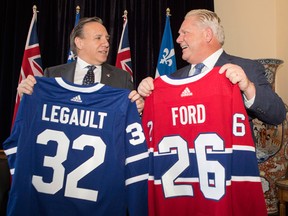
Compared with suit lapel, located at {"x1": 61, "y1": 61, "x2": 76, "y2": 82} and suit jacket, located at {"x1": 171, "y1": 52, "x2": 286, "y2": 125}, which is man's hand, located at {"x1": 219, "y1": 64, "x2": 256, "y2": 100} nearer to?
suit jacket, located at {"x1": 171, "y1": 52, "x2": 286, "y2": 125}

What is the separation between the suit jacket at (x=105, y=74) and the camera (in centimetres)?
238

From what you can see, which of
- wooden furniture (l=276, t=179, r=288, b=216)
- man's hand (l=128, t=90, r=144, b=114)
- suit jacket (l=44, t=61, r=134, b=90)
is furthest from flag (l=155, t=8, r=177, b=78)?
man's hand (l=128, t=90, r=144, b=114)

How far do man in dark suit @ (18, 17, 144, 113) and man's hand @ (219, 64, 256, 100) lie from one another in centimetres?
104

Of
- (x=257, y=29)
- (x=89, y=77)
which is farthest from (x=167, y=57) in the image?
(x=89, y=77)

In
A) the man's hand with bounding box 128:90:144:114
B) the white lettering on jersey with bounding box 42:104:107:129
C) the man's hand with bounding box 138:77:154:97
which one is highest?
the man's hand with bounding box 138:77:154:97

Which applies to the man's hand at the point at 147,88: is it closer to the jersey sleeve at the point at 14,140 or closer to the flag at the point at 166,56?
the jersey sleeve at the point at 14,140

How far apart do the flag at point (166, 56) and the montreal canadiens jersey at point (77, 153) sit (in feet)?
7.33

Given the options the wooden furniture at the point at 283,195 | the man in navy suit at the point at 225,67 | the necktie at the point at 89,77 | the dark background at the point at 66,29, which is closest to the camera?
the man in navy suit at the point at 225,67

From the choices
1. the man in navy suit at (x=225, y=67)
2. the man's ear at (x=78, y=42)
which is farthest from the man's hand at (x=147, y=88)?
the man's ear at (x=78, y=42)

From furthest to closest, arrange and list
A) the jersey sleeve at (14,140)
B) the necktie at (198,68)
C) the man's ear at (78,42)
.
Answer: the man's ear at (78,42) < the necktie at (198,68) < the jersey sleeve at (14,140)

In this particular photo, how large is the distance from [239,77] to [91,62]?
4.34 feet

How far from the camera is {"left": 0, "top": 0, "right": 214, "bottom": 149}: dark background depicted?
13.9 ft

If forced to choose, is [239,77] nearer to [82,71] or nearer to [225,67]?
[225,67]

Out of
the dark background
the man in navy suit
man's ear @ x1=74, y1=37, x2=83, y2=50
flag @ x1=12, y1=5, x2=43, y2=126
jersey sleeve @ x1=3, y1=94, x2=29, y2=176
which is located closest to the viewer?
the man in navy suit
